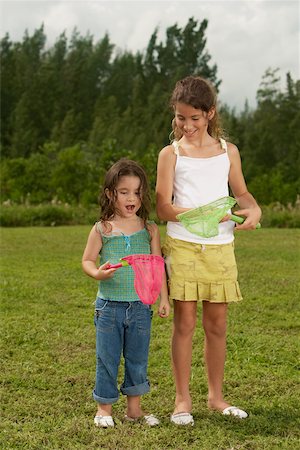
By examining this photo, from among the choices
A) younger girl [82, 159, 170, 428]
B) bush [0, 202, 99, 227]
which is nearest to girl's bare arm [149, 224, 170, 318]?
younger girl [82, 159, 170, 428]

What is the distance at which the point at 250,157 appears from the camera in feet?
82.6

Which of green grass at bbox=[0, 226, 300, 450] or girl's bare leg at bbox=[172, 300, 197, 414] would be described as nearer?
green grass at bbox=[0, 226, 300, 450]

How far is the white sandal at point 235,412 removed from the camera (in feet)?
11.2

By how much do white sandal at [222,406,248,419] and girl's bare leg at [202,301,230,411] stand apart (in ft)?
0.14

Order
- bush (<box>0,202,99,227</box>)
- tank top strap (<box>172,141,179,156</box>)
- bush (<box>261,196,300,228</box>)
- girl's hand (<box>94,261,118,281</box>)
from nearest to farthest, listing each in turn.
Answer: girl's hand (<box>94,261,118,281</box>), tank top strap (<box>172,141,179,156</box>), bush (<box>261,196,300,228</box>), bush (<box>0,202,99,227</box>)

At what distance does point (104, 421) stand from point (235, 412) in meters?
0.59

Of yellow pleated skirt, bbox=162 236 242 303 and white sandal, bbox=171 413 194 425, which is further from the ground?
yellow pleated skirt, bbox=162 236 242 303

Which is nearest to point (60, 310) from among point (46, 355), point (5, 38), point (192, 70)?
point (46, 355)

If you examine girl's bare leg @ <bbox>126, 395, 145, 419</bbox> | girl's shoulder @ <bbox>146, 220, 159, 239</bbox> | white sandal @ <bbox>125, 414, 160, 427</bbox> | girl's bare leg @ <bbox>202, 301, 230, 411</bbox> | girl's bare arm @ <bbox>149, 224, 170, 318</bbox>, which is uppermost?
girl's shoulder @ <bbox>146, 220, 159, 239</bbox>

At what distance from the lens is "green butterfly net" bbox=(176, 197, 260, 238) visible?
128 inches

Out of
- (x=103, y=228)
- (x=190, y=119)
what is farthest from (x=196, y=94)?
(x=103, y=228)

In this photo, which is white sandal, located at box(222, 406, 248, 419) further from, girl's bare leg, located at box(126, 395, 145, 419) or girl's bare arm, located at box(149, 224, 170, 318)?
girl's bare arm, located at box(149, 224, 170, 318)

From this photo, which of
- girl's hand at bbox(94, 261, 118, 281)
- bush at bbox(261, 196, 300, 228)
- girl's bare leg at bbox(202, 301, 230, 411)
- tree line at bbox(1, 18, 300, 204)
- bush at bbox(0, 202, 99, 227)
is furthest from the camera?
tree line at bbox(1, 18, 300, 204)

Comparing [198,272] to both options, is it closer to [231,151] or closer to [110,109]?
[231,151]
